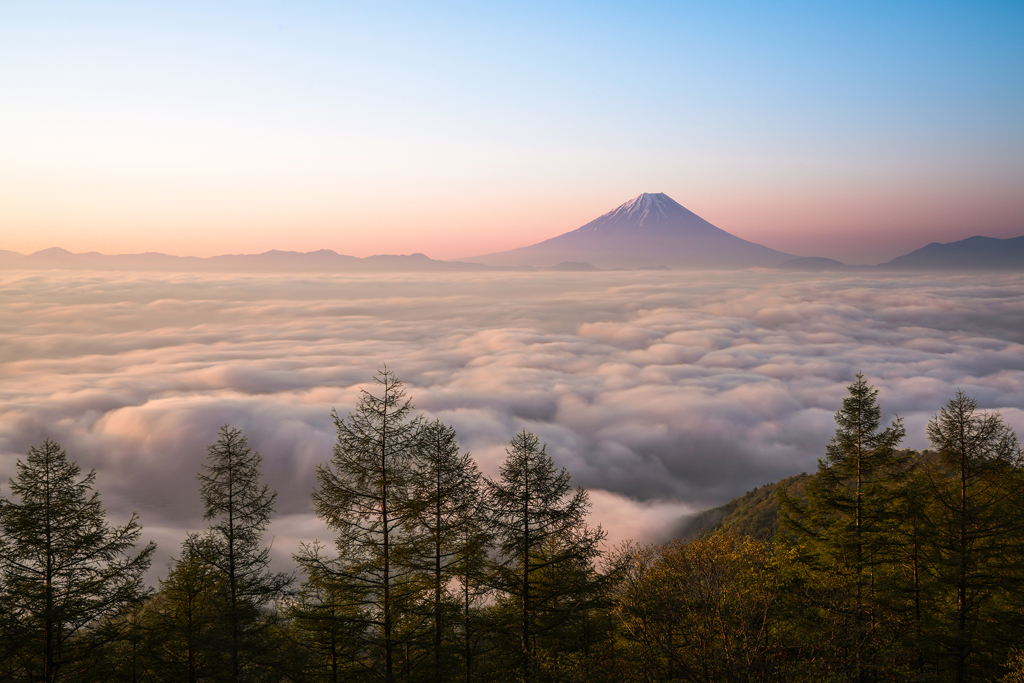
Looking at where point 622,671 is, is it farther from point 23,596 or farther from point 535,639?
point 23,596

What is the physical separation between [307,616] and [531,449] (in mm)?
8460

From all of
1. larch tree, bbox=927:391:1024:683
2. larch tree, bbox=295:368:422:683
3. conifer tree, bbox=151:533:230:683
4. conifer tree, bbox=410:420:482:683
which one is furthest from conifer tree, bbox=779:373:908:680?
conifer tree, bbox=151:533:230:683

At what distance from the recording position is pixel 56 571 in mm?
15500

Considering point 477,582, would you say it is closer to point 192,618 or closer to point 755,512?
point 192,618

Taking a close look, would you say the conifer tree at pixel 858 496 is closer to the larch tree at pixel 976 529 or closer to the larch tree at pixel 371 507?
the larch tree at pixel 976 529

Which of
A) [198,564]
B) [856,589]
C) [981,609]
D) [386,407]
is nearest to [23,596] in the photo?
[198,564]

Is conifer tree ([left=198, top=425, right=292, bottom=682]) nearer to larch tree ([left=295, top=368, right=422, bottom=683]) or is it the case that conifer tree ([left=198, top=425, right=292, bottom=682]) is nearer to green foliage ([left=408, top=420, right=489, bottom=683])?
larch tree ([left=295, top=368, right=422, bottom=683])

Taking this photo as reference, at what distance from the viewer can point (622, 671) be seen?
16.4 m

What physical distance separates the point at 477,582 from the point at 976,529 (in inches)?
758

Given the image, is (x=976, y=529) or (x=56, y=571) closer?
Answer: (x=56, y=571)

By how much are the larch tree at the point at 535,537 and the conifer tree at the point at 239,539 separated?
731cm

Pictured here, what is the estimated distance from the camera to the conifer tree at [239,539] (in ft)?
54.7

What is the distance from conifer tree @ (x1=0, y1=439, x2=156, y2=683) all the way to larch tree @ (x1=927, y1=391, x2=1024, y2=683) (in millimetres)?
28140

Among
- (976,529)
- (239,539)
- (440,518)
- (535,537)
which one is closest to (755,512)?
(976,529)
